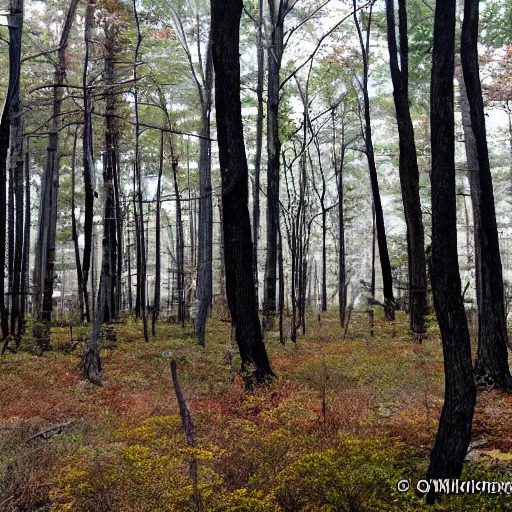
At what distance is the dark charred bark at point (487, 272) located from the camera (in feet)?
22.8

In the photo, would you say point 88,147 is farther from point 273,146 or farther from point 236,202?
point 273,146

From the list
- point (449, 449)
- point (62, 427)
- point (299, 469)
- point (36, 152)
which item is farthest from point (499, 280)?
point (36, 152)

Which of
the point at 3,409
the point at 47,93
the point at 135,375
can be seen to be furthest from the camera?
the point at 47,93

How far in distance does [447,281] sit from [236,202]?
437 cm

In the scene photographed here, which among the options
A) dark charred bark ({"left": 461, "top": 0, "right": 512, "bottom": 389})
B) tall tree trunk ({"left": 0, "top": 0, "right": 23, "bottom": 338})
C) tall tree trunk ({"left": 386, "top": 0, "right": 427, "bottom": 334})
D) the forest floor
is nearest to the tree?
tall tree trunk ({"left": 0, "top": 0, "right": 23, "bottom": 338})

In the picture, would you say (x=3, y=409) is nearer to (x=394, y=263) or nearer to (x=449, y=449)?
(x=449, y=449)

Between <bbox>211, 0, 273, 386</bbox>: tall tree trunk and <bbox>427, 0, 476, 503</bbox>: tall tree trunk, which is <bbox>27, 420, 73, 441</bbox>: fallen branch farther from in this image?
<bbox>427, 0, 476, 503</bbox>: tall tree trunk

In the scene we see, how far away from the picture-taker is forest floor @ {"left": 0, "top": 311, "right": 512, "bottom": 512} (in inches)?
147

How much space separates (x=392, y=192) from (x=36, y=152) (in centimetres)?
1872

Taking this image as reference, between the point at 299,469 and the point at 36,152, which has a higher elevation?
the point at 36,152

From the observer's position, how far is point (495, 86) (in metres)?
17.2

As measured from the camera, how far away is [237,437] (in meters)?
5.06

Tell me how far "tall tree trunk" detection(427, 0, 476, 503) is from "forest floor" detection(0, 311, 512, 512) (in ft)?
1.23

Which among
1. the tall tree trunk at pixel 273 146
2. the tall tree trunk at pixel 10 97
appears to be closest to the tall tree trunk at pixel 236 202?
the tall tree trunk at pixel 273 146
